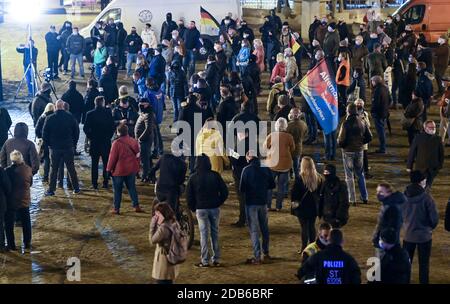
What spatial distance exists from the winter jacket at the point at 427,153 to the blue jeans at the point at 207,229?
3.68m

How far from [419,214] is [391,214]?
39cm

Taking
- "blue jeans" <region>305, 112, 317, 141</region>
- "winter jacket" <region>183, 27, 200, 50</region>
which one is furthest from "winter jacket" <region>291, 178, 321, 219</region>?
"winter jacket" <region>183, 27, 200, 50</region>

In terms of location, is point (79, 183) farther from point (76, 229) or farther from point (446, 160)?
point (446, 160)

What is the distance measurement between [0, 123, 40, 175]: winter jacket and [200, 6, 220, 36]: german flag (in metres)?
11.5

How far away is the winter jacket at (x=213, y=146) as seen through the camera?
16172mm

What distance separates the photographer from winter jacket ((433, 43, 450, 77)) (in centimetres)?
2669

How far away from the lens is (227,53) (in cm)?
2791

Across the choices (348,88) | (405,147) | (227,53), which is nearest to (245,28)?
(227,53)

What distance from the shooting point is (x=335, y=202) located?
45.4 ft

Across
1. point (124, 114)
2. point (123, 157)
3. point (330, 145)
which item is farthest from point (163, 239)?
point (330, 145)

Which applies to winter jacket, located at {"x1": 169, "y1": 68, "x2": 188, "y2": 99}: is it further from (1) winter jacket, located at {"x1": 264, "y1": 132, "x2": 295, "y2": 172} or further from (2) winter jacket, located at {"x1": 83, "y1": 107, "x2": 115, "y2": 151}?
(1) winter jacket, located at {"x1": 264, "y1": 132, "x2": 295, "y2": 172}

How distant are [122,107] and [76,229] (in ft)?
11.3

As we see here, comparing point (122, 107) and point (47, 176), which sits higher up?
point (122, 107)

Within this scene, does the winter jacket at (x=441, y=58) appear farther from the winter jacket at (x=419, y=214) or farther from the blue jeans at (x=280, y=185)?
the winter jacket at (x=419, y=214)
